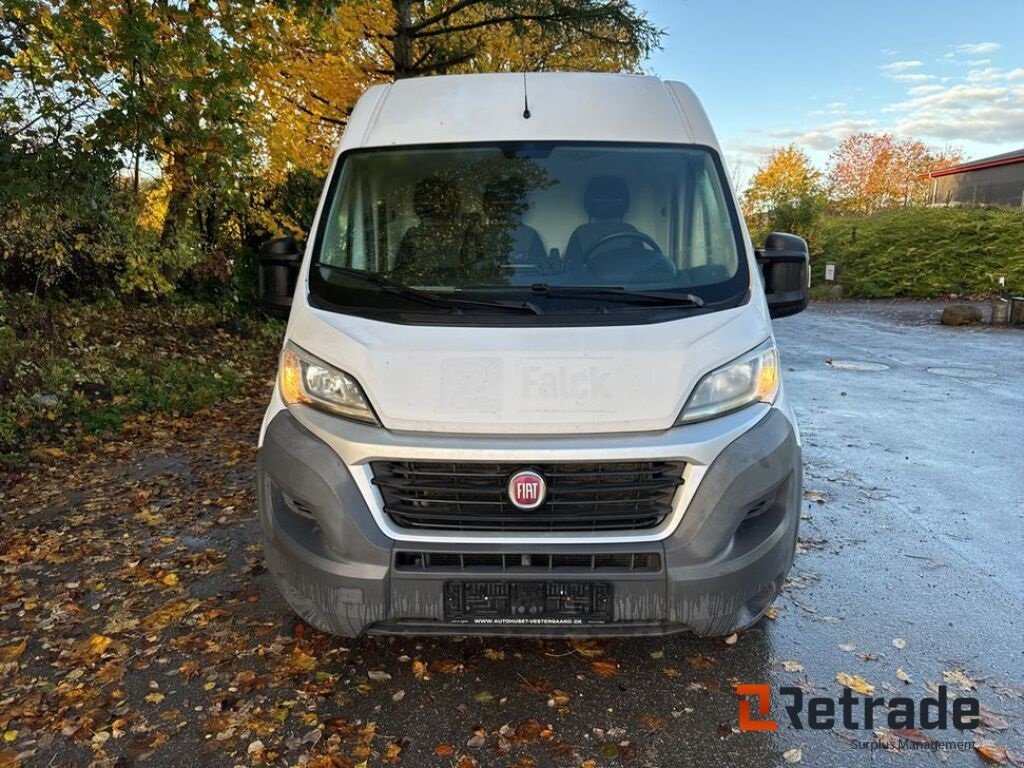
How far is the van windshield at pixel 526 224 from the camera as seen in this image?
3141 mm

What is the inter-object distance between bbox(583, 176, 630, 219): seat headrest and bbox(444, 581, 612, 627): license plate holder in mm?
1793

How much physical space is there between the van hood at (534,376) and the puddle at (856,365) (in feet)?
28.2

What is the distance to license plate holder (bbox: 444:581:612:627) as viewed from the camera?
262 cm

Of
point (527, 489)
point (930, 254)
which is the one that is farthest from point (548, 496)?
point (930, 254)

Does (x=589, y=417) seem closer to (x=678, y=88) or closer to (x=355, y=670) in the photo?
(x=355, y=670)

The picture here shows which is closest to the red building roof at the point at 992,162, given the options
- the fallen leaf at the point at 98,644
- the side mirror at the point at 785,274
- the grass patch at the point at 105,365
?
the grass patch at the point at 105,365

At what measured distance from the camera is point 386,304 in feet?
9.80

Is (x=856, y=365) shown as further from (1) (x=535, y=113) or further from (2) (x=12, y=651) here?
(2) (x=12, y=651)

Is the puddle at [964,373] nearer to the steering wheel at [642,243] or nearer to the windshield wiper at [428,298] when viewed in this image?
the steering wheel at [642,243]

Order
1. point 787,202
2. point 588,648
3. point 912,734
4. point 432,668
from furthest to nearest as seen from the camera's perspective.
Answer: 1. point 787,202
2. point 588,648
3. point 432,668
4. point 912,734

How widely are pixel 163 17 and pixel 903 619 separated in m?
7.54

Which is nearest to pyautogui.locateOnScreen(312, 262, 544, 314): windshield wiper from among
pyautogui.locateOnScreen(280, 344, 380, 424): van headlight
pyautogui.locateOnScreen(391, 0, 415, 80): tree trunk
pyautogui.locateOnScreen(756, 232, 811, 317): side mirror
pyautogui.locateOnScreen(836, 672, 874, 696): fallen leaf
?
pyautogui.locateOnScreen(280, 344, 380, 424): van headlight

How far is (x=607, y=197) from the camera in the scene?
3541 millimetres

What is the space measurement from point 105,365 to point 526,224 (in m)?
6.26
